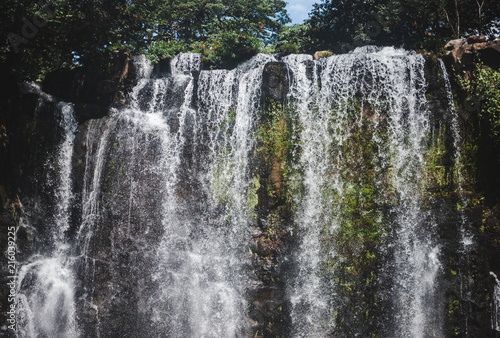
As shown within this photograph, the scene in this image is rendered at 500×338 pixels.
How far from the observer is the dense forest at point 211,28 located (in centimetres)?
990

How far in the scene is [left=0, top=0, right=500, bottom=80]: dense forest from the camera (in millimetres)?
9898

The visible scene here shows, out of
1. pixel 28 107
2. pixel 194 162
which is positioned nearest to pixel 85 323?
pixel 194 162

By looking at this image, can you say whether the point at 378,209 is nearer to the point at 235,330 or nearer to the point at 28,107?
the point at 235,330

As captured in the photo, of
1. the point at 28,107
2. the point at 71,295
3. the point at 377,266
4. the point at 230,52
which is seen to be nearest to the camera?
the point at 377,266

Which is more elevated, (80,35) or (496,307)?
(80,35)

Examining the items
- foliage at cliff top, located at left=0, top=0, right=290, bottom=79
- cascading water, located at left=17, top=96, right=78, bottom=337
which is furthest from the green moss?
foliage at cliff top, located at left=0, top=0, right=290, bottom=79

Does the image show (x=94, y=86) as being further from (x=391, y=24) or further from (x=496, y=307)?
(x=496, y=307)

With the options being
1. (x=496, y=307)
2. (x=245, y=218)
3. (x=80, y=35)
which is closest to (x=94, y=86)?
(x=80, y=35)

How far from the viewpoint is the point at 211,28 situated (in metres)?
15.4

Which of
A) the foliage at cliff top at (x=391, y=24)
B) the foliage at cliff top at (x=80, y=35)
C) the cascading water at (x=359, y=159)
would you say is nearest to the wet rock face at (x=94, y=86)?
the foliage at cliff top at (x=80, y=35)

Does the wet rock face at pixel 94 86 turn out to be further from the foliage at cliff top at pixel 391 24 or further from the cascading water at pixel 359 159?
the foliage at cliff top at pixel 391 24

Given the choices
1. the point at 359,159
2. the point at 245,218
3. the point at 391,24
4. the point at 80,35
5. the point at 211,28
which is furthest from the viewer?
the point at 211,28

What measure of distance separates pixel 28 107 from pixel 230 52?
6.67 metres

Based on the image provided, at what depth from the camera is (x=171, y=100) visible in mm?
10656
